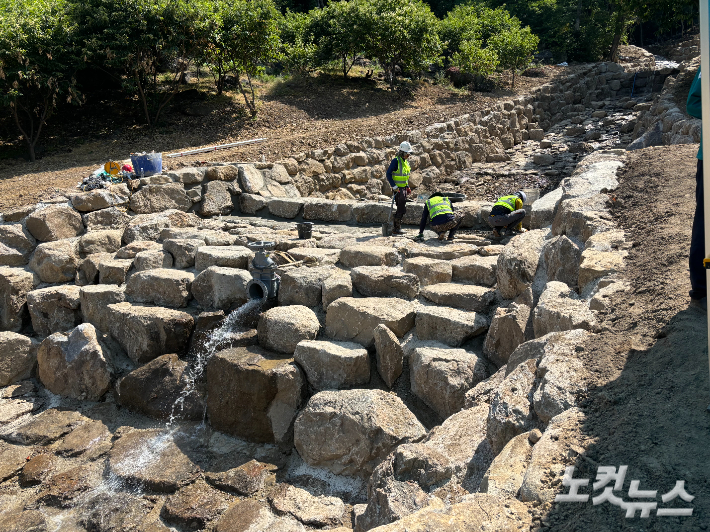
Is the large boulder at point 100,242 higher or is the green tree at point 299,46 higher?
the green tree at point 299,46

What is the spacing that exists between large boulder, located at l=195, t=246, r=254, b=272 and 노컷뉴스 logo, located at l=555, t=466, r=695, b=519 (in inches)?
195

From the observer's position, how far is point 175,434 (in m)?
5.59

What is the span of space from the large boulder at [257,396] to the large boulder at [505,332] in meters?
1.78

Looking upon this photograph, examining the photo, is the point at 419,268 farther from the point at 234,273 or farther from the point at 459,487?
the point at 459,487

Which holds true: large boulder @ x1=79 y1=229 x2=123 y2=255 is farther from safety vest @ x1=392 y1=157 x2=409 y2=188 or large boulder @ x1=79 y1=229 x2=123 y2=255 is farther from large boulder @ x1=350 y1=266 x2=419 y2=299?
safety vest @ x1=392 y1=157 x2=409 y2=188

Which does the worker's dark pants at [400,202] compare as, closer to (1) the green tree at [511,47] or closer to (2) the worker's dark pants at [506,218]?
(2) the worker's dark pants at [506,218]

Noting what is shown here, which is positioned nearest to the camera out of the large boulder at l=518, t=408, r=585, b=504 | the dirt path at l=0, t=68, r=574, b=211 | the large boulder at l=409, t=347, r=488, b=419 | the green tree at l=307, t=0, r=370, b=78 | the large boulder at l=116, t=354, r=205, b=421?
the large boulder at l=518, t=408, r=585, b=504

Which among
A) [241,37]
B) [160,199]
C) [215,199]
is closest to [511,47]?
[241,37]

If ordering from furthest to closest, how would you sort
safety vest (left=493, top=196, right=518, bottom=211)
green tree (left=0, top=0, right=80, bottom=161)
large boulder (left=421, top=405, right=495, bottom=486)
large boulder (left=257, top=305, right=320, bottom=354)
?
green tree (left=0, top=0, right=80, bottom=161) → safety vest (left=493, top=196, right=518, bottom=211) → large boulder (left=257, top=305, right=320, bottom=354) → large boulder (left=421, top=405, right=495, bottom=486)

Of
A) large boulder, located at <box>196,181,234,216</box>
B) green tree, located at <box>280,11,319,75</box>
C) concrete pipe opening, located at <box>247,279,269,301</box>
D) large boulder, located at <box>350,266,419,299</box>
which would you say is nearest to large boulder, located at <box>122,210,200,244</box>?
large boulder, located at <box>196,181,234,216</box>

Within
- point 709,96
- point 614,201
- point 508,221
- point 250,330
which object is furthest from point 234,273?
point 709,96

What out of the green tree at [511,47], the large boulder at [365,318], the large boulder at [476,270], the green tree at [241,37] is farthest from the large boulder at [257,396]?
the green tree at [511,47]

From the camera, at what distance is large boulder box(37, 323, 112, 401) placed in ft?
20.4

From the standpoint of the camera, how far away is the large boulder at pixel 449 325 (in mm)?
5375
